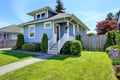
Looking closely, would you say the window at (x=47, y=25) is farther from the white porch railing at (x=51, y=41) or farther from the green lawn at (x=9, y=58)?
the green lawn at (x=9, y=58)

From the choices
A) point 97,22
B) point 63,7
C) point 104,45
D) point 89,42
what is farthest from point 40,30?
point 63,7

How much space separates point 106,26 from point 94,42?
16134mm

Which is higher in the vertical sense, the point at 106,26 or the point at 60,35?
the point at 106,26

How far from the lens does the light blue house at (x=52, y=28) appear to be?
44.8ft

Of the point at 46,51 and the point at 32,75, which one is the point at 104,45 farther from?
the point at 32,75

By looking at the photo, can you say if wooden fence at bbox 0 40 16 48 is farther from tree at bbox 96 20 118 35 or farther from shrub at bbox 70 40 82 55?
tree at bbox 96 20 118 35

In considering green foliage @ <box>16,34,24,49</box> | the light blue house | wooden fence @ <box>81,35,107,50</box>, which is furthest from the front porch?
green foliage @ <box>16,34,24,49</box>

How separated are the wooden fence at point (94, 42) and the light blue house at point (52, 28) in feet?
5.92

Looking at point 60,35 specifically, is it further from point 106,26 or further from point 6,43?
point 106,26

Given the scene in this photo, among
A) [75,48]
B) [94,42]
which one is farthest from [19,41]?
[94,42]

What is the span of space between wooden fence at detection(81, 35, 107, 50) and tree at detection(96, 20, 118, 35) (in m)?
15.5

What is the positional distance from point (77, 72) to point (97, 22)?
28.7m

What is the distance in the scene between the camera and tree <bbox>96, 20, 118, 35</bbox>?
96.1ft

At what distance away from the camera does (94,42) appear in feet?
52.1
